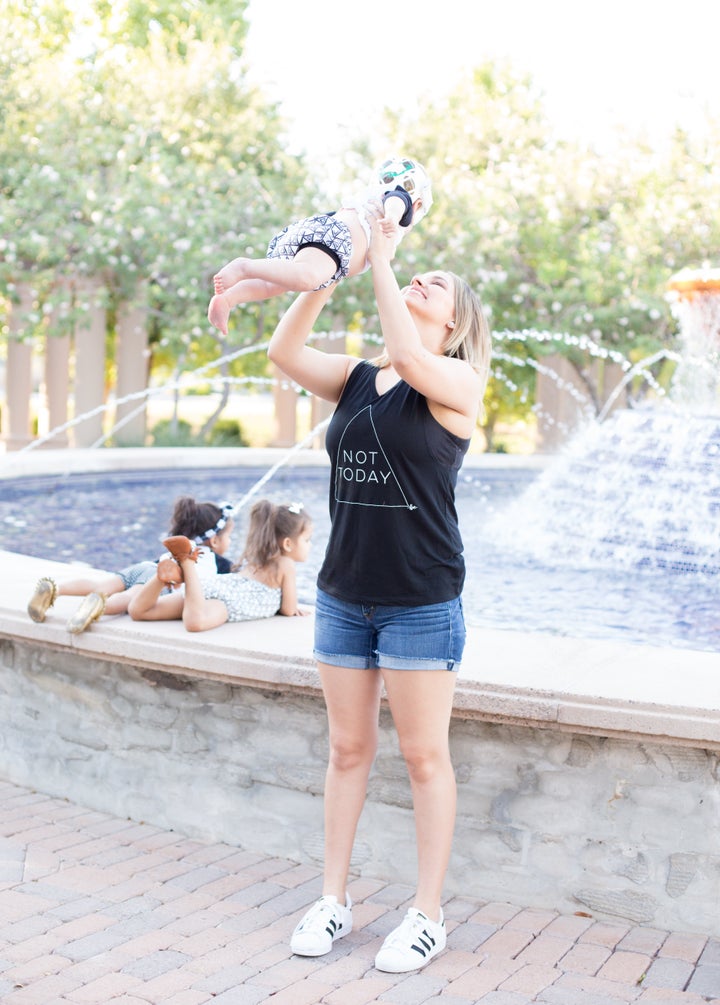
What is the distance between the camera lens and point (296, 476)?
1234cm

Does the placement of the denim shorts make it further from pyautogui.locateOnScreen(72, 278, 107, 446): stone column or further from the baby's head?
pyautogui.locateOnScreen(72, 278, 107, 446): stone column

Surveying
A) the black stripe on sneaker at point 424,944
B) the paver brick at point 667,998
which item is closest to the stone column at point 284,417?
the black stripe on sneaker at point 424,944

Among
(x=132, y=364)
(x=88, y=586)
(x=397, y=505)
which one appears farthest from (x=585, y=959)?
(x=132, y=364)

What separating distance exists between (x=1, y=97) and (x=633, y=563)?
13.2 meters

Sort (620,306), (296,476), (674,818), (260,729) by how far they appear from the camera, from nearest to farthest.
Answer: (674,818) < (260,729) < (296,476) < (620,306)

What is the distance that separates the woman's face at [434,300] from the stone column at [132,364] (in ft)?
50.4

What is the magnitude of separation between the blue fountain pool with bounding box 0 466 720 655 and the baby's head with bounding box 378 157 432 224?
1.52m

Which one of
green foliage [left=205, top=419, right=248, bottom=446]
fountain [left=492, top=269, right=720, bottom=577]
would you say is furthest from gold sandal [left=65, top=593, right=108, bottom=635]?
green foliage [left=205, top=419, right=248, bottom=446]

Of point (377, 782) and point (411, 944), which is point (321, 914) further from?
point (377, 782)

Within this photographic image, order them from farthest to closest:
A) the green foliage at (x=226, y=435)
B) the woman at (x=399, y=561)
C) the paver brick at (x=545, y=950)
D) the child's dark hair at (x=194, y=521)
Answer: the green foliage at (x=226, y=435)
the child's dark hair at (x=194, y=521)
the paver brick at (x=545, y=950)
the woman at (x=399, y=561)

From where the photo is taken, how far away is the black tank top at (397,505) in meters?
2.98

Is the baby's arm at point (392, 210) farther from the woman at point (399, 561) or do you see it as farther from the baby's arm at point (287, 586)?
the baby's arm at point (287, 586)

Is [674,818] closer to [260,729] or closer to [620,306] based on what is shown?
[260,729]

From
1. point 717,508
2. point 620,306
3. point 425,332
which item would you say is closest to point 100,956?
point 425,332
